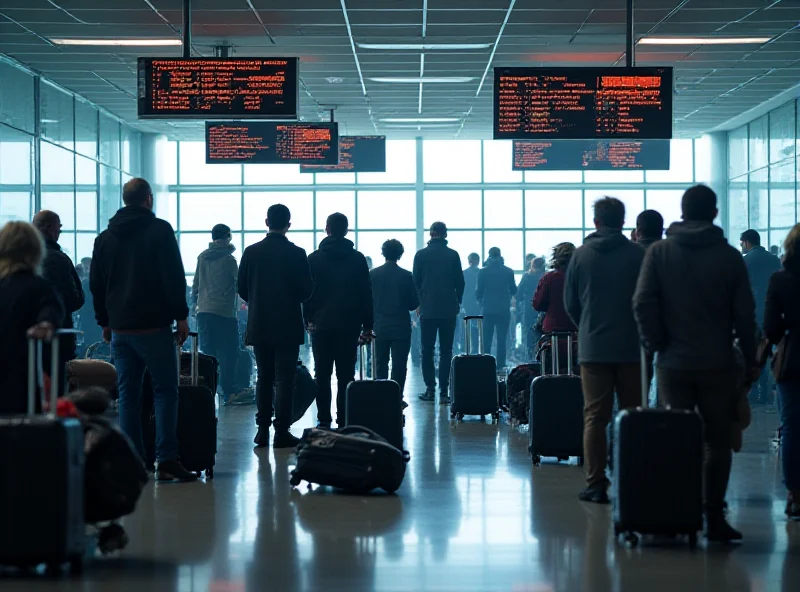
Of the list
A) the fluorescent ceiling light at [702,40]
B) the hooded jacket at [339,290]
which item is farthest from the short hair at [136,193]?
the fluorescent ceiling light at [702,40]

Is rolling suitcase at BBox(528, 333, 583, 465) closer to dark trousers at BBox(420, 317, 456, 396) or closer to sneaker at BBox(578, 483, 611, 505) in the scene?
sneaker at BBox(578, 483, 611, 505)

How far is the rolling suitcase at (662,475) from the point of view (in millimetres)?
5039

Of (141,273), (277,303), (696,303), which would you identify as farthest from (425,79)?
(696,303)

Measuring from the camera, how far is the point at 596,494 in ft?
20.5

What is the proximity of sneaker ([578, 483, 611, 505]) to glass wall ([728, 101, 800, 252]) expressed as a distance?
1144 cm

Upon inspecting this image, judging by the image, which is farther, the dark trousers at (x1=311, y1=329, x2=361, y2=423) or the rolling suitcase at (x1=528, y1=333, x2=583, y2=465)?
the dark trousers at (x1=311, y1=329, x2=361, y2=423)

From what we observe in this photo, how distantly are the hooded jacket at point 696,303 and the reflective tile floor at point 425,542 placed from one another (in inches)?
34.7

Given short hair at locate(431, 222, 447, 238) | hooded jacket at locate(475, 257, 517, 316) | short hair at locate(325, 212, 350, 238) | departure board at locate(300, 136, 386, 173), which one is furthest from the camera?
departure board at locate(300, 136, 386, 173)

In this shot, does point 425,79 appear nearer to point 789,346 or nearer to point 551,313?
point 551,313

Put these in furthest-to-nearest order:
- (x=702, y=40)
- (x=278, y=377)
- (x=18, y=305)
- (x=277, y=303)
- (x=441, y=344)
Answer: (x=702, y=40)
(x=441, y=344)
(x=278, y=377)
(x=277, y=303)
(x=18, y=305)

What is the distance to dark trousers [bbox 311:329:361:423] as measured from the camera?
8.86m

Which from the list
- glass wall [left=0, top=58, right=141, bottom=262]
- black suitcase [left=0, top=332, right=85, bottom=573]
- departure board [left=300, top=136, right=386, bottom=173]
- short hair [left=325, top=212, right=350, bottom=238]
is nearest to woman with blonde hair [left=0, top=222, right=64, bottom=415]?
black suitcase [left=0, top=332, right=85, bottom=573]

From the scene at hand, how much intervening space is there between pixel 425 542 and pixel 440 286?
7112 mm

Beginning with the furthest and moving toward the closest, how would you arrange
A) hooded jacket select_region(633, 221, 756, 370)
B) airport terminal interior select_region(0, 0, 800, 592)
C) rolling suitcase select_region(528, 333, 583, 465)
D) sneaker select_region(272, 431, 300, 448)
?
sneaker select_region(272, 431, 300, 448), rolling suitcase select_region(528, 333, 583, 465), hooded jacket select_region(633, 221, 756, 370), airport terminal interior select_region(0, 0, 800, 592)
